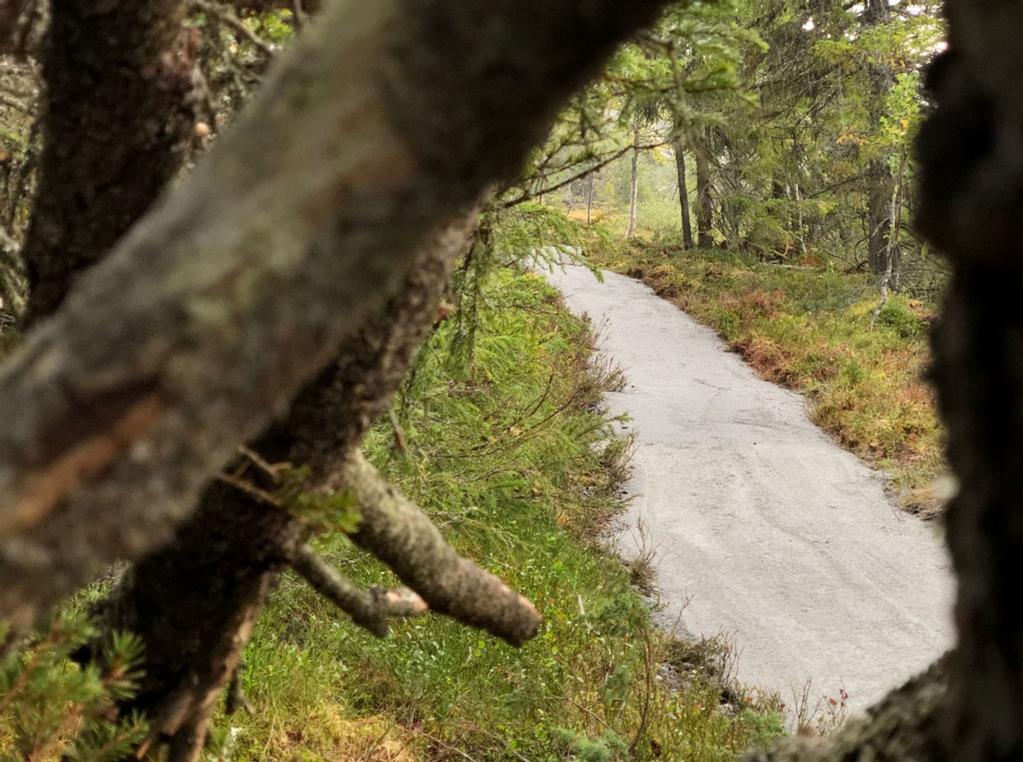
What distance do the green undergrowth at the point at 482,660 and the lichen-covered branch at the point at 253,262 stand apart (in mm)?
2423

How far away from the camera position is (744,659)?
22.8 ft

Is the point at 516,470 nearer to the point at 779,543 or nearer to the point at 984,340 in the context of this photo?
the point at 779,543

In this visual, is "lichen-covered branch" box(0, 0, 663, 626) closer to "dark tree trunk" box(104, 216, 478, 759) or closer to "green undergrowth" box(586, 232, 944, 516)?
"dark tree trunk" box(104, 216, 478, 759)

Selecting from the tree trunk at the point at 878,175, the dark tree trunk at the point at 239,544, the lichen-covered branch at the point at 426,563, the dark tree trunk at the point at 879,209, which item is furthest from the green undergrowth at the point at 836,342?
the dark tree trunk at the point at 239,544

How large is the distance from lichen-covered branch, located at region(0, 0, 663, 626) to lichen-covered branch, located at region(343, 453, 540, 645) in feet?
3.39

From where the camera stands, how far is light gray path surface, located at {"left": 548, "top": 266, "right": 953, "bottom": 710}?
712 cm

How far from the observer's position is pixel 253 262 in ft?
2.03

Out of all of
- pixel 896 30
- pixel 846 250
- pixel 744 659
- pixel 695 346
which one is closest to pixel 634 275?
pixel 846 250

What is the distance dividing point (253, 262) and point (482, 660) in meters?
5.25

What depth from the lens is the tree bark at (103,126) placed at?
139 cm

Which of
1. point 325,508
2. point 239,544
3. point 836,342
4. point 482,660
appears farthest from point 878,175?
point 325,508

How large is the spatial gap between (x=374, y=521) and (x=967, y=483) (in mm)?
1338

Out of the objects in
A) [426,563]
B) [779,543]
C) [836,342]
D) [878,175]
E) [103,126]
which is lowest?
[779,543]

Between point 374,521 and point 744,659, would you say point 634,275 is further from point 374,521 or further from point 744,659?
point 374,521
